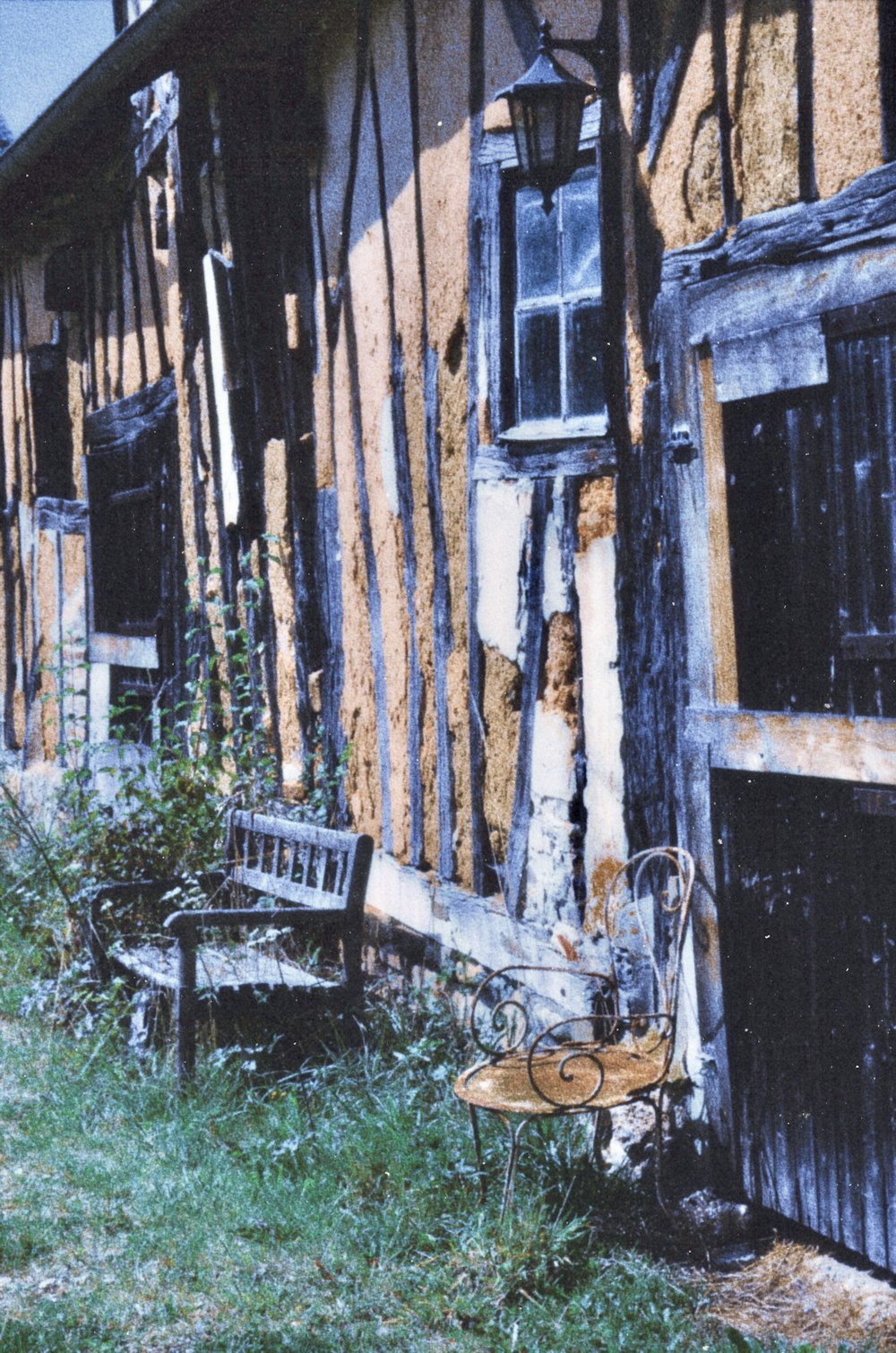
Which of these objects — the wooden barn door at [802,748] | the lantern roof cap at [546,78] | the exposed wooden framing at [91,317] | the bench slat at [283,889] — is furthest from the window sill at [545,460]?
the exposed wooden framing at [91,317]

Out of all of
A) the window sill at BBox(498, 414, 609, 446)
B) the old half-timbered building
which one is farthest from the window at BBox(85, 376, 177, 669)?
the window sill at BBox(498, 414, 609, 446)

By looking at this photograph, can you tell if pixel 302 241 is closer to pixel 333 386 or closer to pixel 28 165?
pixel 333 386

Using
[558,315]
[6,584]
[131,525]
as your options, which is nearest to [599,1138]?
[558,315]

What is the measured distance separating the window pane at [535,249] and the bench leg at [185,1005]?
2.28 metres

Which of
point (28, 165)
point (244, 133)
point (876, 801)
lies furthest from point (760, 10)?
point (28, 165)

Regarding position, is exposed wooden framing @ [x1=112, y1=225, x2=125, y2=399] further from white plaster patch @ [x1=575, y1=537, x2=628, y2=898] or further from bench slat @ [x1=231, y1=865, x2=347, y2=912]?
white plaster patch @ [x1=575, y1=537, x2=628, y2=898]

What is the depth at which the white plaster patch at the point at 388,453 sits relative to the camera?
5039mm

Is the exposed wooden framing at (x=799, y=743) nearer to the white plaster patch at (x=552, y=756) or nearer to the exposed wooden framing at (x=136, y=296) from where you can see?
the white plaster patch at (x=552, y=756)

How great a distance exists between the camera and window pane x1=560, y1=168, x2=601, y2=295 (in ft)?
13.3

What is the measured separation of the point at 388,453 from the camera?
16.6 feet

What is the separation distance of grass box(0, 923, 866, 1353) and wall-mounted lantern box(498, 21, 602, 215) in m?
2.58

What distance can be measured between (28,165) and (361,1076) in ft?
17.4

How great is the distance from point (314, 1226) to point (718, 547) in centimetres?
198

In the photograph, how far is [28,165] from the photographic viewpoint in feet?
24.4
